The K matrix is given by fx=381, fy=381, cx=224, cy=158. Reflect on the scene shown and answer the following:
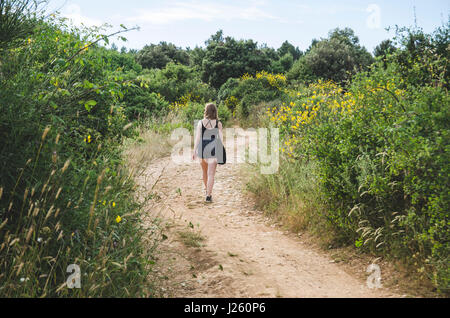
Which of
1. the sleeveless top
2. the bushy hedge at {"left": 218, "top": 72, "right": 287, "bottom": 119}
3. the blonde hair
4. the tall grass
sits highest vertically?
the bushy hedge at {"left": 218, "top": 72, "right": 287, "bottom": 119}

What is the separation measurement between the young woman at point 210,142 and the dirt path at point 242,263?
77 cm

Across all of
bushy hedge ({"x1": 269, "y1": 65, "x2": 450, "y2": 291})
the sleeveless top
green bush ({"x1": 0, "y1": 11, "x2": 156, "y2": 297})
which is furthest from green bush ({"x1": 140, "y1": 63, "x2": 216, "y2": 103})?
green bush ({"x1": 0, "y1": 11, "x2": 156, "y2": 297})

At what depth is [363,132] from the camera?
5035 millimetres

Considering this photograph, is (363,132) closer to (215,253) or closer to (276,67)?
(215,253)

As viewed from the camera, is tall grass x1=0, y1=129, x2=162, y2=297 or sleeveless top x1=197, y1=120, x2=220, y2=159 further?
sleeveless top x1=197, y1=120, x2=220, y2=159

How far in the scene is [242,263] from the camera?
15.2 ft

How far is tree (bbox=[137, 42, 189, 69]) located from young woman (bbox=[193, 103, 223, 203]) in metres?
28.2

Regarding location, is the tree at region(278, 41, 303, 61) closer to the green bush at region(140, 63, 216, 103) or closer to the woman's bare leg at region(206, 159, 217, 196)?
the green bush at region(140, 63, 216, 103)

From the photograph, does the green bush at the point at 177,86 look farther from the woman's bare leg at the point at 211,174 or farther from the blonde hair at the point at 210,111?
the woman's bare leg at the point at 211,174

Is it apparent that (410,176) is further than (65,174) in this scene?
Yes

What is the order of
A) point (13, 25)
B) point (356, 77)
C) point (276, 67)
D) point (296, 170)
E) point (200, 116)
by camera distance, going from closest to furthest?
point (13, 25) < point (356, 77) < point (296, 170) < point (200, 116) < point (276, 67)

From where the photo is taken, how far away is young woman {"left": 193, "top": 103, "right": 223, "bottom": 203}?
7.68 metres
